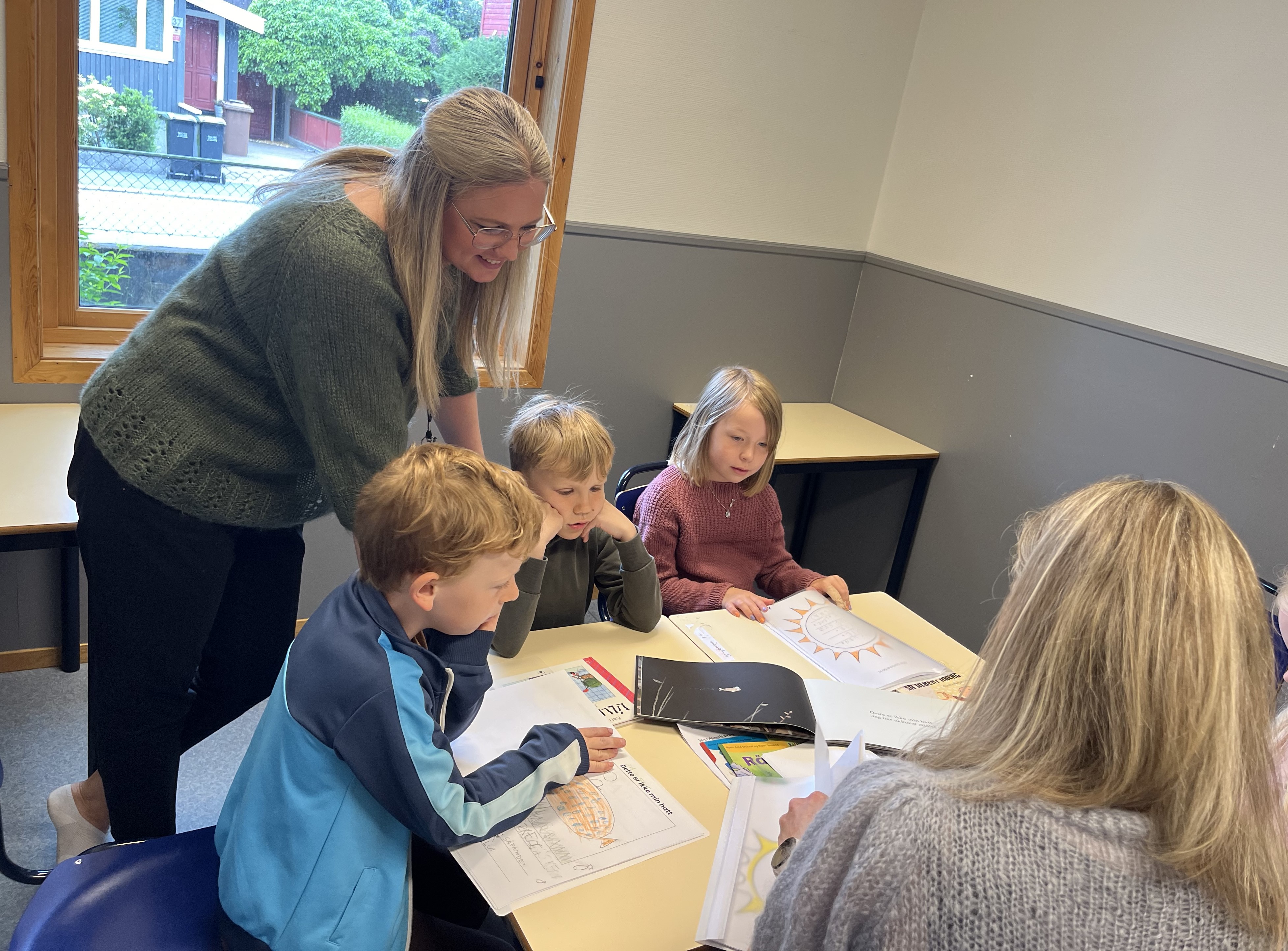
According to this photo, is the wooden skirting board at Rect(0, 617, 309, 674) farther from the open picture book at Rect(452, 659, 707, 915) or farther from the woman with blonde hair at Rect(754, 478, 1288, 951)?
the woman with blonde hair at Rect(754, 478, 1288, 951)

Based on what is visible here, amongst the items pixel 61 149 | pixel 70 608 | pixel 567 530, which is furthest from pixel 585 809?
pixel 61 149

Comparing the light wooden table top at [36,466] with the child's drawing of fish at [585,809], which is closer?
the child's drawing of fish at [585,809]

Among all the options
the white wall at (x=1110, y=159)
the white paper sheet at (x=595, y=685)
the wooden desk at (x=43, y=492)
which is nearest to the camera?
the white paper sheet at (x=595, y=685)

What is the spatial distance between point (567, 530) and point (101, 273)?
1.55 m

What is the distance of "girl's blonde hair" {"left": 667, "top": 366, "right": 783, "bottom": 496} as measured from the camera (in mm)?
2109

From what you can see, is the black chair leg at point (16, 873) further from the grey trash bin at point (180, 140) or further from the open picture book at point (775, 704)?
the grey trash bin at point (180, 140)

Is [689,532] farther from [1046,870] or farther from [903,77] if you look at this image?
[903,77]

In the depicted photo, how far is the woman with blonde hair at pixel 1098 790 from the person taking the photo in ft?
2.24

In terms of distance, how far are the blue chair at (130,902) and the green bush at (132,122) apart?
71.7 inches

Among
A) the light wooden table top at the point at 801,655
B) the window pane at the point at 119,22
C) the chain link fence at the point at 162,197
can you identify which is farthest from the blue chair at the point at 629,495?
the window pane at the point at 119,22

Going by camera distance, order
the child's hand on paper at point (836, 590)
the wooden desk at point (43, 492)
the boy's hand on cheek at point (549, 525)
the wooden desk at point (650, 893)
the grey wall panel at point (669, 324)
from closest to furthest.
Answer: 1. the wooden desk at point (650, 893)
2. the boy's hand on cheek at point (549, 525)
3. the wooden desk at point (43, 492)
4. the child's hand on paper at point (836, 590)
5. the grey wall panel at point (669, 324)

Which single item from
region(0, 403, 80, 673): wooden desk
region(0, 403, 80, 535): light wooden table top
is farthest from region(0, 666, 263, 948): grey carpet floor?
region(0, 403, 80, 535): light wooden table top

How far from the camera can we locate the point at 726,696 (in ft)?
4.53

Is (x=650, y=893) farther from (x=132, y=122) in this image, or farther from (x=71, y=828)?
(x=132, y=122)
